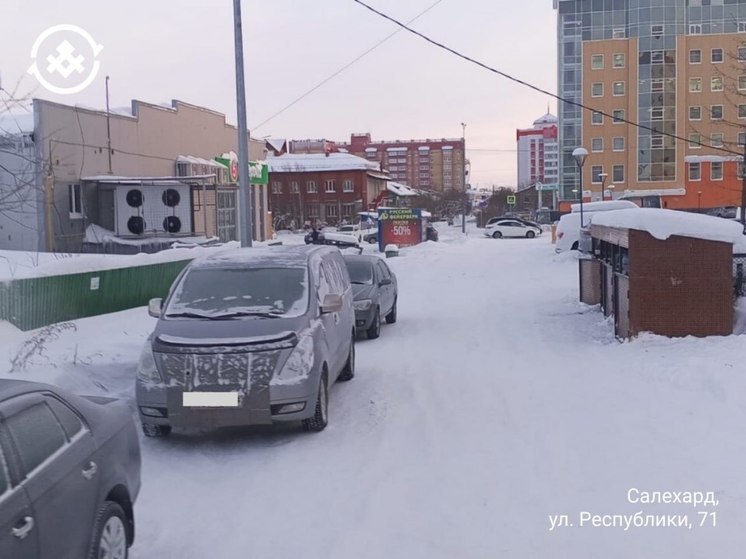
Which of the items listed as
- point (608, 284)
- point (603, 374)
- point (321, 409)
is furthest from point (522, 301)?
point (321, 409)

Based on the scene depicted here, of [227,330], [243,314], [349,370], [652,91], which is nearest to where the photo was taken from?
[227,330]

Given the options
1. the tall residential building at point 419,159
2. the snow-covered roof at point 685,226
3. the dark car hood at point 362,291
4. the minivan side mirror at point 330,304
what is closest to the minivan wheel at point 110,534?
the minivan side mirror at point 330,304

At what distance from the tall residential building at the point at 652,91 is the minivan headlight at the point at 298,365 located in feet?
239

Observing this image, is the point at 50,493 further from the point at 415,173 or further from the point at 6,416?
the point at 415,173

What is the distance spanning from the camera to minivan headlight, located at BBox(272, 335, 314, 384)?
24.4 feet

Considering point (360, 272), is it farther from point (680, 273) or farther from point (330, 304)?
point (330, 304)

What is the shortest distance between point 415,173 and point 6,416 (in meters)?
176

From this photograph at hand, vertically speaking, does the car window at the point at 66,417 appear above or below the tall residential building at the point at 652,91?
below

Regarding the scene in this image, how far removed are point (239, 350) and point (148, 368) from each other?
875 mm

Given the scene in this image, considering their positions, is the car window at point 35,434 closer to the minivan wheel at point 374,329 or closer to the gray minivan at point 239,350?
the gray minivan at point 239,350

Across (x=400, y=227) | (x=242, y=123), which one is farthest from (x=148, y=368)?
(x=400, y=227)

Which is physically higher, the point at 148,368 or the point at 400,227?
the point at 400,227

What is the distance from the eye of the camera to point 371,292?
47.1ft

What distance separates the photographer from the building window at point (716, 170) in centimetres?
7675
